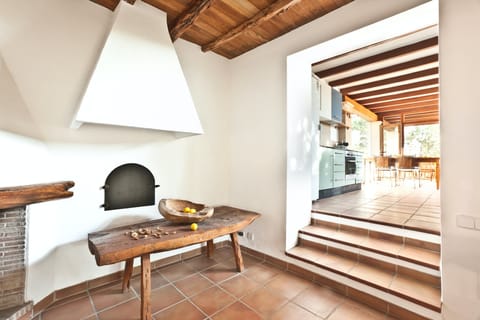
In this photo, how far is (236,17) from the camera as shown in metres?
2.21

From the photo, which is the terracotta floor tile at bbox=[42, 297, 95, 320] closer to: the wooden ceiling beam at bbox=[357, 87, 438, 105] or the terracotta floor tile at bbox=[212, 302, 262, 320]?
the terracotta floor tile at bbox=[212, 302, 262, 320]

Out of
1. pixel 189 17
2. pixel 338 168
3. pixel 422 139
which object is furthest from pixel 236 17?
pixel 422 139

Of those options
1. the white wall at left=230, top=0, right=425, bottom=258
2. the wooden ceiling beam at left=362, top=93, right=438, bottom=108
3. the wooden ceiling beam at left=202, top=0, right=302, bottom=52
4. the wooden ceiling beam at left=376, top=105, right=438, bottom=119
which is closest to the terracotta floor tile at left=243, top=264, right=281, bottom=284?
the white wall at left=230, top=0, right=425, bottom=258

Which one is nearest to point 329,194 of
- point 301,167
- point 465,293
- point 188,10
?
point 301,167

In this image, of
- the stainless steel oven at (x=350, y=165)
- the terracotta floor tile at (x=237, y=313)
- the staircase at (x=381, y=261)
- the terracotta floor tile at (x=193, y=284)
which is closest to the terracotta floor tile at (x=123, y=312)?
the terracotta floor tile at (x=193, y=284)

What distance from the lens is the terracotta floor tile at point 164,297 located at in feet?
5.74

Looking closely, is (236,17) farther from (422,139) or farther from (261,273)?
(422,139)

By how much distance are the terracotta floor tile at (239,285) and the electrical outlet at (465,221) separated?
172 cm

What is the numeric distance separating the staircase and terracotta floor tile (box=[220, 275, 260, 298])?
0.58 m

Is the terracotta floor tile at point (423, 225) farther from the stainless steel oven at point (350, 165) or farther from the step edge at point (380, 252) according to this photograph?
the stainless steel oven at point (350, 165)

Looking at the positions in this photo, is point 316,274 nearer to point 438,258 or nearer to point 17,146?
point 438,258

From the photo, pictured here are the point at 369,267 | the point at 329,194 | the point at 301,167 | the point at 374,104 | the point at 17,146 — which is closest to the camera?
the point at 17,146

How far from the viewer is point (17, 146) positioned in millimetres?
1524

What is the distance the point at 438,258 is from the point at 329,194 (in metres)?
2.34
